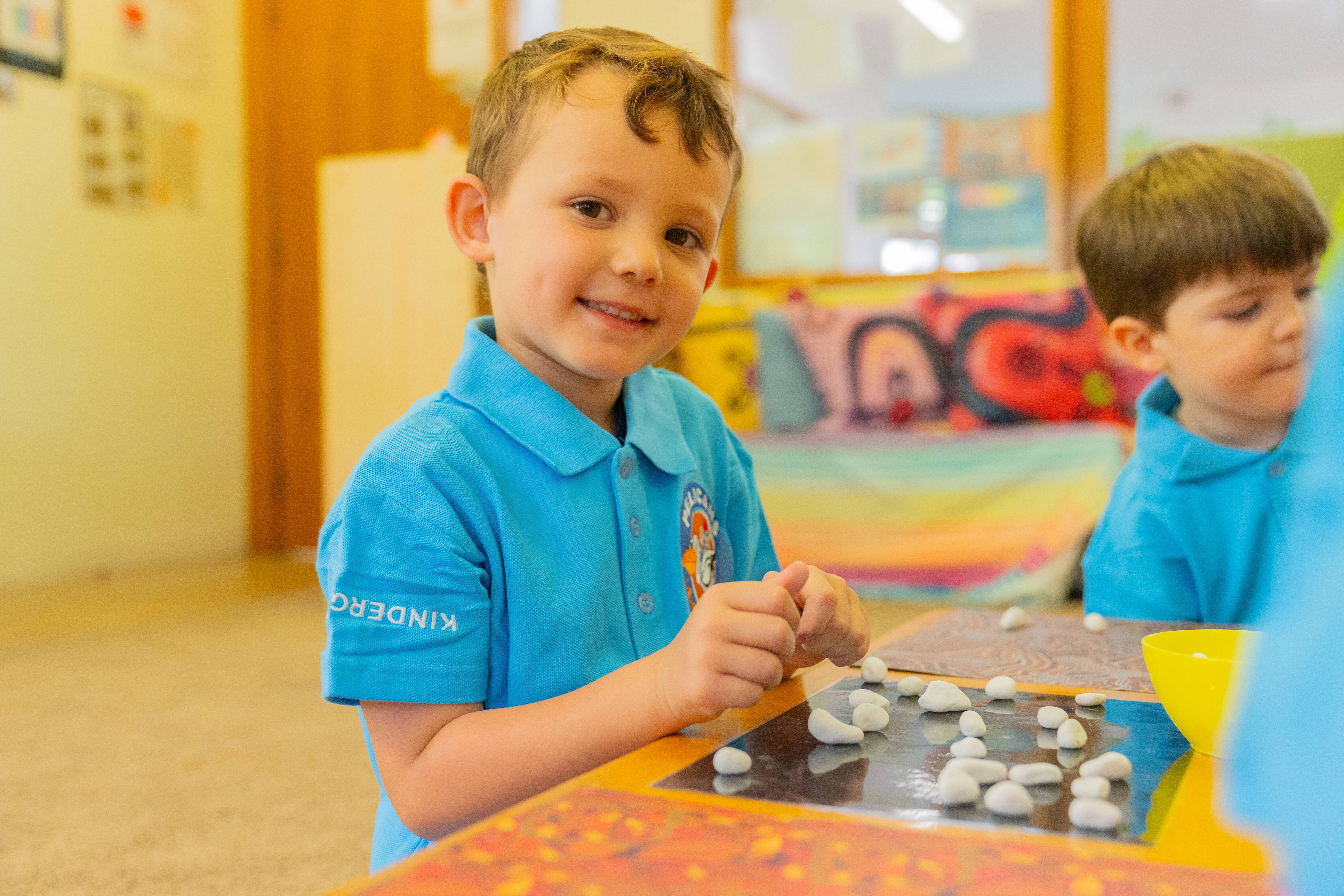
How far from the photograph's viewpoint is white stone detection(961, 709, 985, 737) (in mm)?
454

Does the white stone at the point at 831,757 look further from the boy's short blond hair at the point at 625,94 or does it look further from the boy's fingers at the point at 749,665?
the boy's short blond hair at the point at 625,94

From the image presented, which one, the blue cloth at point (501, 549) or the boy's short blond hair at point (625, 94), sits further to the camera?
the boy's short blond hair at point (625, 94)

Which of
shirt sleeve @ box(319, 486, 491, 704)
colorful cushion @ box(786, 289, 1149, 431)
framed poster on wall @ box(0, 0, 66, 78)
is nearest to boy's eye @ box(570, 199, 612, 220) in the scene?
shirt sleeve @ box(319, 486, 491, 704)

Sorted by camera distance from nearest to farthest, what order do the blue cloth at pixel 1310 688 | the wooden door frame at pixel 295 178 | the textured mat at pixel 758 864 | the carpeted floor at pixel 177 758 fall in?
the blue cloth at pixel 1310 688 → the textured mat at pixel 758 864 → the carpeted floor at pixel 177 758 → the wooden door frame at pixel 295 178

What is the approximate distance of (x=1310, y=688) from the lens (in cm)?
17

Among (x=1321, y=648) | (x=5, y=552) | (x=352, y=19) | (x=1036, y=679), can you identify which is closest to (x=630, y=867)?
(x=1321, y=648)

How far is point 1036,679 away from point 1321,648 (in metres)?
0.42

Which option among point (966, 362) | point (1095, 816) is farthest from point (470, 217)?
point (966, 362)

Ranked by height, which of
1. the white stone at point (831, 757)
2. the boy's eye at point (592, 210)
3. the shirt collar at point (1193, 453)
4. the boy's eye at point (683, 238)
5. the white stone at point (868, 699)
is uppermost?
the boy's eye at point (592, 210)

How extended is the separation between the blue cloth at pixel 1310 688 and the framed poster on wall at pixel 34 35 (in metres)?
3.85

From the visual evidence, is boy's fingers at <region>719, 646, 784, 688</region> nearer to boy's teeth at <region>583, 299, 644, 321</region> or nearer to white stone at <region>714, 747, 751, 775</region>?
white stone at <region>714, 747, 751, 775</region>

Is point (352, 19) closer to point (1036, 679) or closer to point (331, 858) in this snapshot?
point (331, 858)

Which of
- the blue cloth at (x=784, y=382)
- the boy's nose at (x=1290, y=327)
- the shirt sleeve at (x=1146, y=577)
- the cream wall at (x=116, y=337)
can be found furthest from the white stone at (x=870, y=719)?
the cream wall at (x=116, y=337)

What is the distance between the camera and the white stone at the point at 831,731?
43 cm
